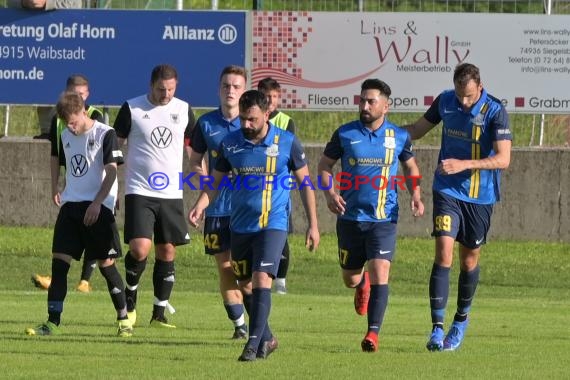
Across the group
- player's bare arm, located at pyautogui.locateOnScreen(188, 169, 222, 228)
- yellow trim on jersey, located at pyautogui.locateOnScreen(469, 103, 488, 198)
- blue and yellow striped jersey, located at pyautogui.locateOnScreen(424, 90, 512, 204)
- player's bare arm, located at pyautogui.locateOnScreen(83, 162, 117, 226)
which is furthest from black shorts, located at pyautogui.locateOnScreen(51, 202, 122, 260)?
yellow trim on jersey, located at pyautogui.locateOnScreen(469, 103, 488, 198)

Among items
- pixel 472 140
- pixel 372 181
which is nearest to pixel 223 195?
pixel 372 181

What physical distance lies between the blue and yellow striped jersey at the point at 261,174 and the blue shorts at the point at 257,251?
6 cm

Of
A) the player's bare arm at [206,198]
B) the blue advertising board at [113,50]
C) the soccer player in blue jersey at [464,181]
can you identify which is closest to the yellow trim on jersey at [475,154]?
the soccer player in blue jersey at [464,181]

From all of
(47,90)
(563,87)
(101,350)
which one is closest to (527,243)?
(563,87)

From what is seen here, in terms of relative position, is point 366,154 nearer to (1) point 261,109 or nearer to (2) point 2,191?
(1) point 261,109

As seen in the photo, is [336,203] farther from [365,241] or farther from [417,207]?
[417,207]

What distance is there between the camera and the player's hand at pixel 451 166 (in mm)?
11570

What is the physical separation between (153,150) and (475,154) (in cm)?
295

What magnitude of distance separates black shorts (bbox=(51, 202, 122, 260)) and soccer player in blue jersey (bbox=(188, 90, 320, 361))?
175 cm

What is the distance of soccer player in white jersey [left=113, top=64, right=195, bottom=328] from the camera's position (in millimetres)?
13172

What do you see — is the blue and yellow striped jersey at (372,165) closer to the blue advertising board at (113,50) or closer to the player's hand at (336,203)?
the player's hand at (336,203)

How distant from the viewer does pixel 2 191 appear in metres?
21.7

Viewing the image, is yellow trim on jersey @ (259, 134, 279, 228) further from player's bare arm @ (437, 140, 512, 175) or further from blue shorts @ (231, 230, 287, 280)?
player's bare arm @ (437, 140, 512, 175)

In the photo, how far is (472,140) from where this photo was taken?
39.6ft
